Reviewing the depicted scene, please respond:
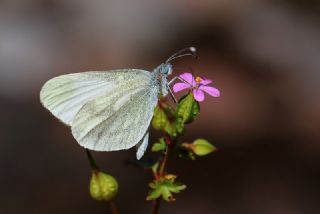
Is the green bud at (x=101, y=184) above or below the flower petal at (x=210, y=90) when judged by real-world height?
below

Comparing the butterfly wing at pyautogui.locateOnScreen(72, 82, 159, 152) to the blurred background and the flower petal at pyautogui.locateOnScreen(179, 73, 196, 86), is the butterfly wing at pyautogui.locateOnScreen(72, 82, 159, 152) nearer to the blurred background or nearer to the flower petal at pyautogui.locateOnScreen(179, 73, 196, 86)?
the flower petal at pyautogui.locateOnScreen(179, 73, 196, 86)

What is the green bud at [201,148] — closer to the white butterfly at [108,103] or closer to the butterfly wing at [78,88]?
the white butterfly at [108,103]

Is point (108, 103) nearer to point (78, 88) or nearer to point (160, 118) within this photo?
Answer: point (78, 88)

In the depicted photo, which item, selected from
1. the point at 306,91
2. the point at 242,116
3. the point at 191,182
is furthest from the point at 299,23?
the point at 191,182

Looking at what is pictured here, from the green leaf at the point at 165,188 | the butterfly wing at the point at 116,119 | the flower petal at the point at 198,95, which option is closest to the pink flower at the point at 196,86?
the flower petal at the point at 198,95

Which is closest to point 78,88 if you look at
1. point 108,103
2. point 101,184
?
point 108,103

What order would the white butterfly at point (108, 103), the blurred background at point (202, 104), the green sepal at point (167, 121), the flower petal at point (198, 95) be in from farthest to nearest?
1. the blurred background at point (202, 104)
2. the white butterfly at point (108, 103)
3. the flower petal at point (198, 95)
4. the green sepal at point (167, 121)

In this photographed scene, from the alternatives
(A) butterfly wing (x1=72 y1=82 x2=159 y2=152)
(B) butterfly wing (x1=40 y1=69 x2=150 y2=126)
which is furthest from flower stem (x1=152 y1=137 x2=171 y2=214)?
(B) butterfly wing (x1=40 y1=69 x2=150 y2=126)
